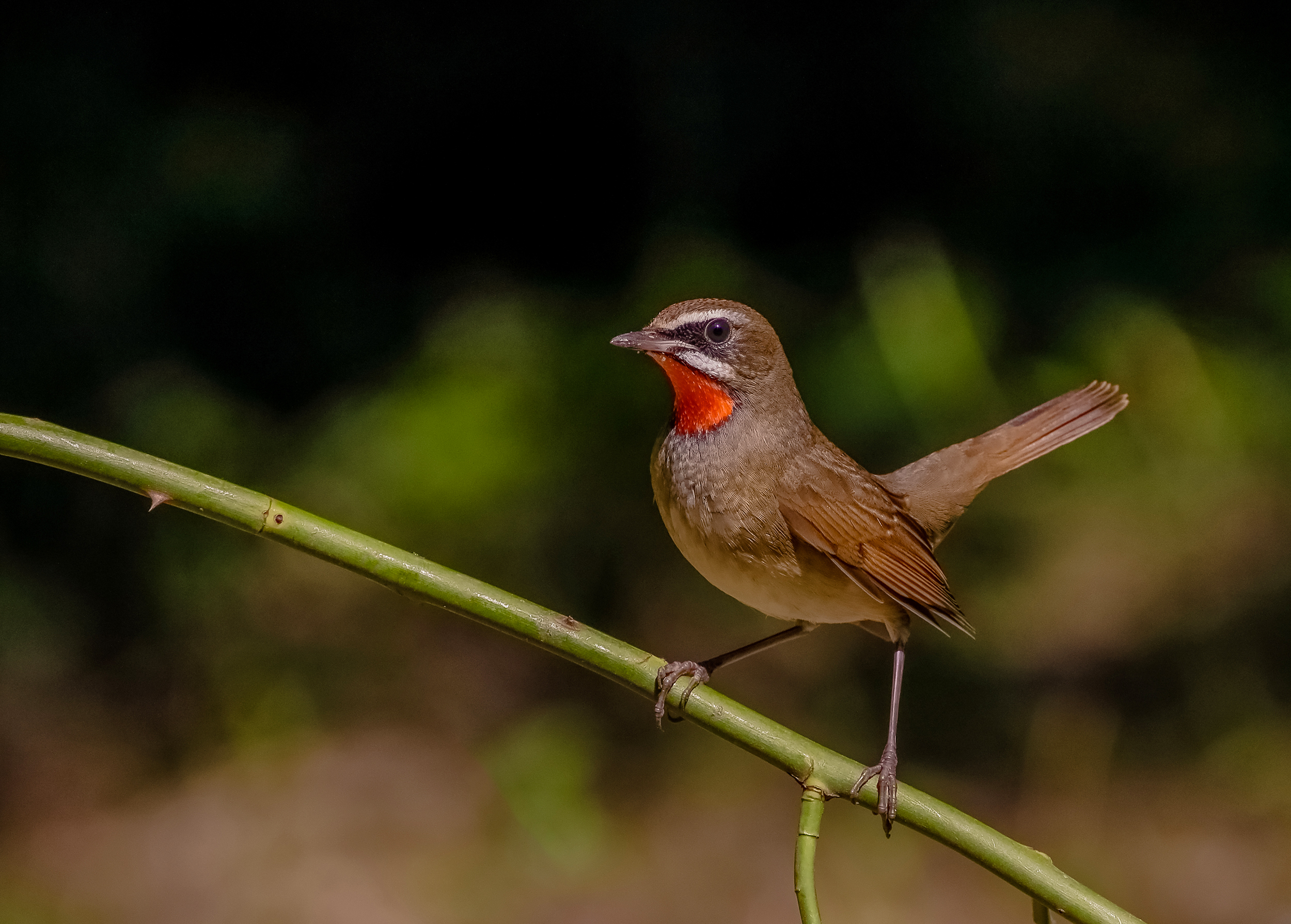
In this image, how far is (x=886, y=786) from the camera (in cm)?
241

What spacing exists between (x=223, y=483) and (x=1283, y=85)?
5.37 metres

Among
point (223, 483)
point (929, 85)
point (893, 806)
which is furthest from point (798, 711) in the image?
point (223, 483)

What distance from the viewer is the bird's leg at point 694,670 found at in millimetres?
2031

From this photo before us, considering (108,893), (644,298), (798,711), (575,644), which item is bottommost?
(108,893)

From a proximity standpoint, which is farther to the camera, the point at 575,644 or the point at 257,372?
the point at 257,372

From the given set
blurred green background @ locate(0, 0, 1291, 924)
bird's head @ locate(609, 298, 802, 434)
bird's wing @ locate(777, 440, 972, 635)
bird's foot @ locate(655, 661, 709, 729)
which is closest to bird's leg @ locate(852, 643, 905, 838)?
bird's wing @ locate(777, 440, 972, 635)

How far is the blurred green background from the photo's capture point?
17.6 ft

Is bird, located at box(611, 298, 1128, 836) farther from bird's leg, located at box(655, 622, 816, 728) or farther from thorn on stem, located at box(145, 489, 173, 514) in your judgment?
thorn on stem, located at box(145, 489, 173, 514)

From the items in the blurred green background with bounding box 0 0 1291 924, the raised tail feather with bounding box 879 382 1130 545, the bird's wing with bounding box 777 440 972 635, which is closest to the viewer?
the bird's wing with bounding box 777 440 972 635

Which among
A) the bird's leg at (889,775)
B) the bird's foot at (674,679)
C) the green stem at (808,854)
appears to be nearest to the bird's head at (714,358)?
the bird's foot at (674,679)

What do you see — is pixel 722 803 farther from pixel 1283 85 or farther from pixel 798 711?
pixel 1283 85

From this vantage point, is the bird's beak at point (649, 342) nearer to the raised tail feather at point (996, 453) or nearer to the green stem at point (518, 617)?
the green stem at point (518, 617)

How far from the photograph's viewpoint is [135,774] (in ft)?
18.6

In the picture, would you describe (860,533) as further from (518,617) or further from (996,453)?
(518,617)
